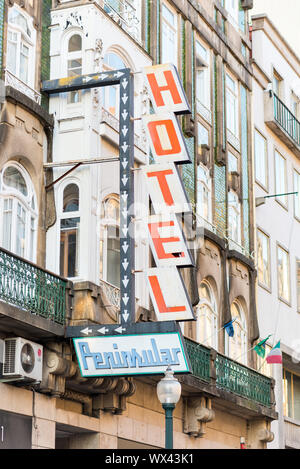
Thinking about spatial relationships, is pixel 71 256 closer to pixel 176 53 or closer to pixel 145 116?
pixel 145 116

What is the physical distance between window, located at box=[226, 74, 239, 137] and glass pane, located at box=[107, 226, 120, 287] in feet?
34.0

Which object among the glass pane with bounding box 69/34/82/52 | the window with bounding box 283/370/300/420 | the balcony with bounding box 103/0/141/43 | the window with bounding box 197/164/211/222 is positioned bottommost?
the window with bounding box 283/370/300/420

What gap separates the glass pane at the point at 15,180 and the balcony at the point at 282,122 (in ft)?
54.1

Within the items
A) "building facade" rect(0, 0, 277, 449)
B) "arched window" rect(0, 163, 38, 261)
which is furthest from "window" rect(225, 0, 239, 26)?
"arched window" rect(0, 163, 38, 261)

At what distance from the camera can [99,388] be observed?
23906mm

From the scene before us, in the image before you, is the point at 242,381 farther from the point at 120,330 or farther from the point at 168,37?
the point at 168,37

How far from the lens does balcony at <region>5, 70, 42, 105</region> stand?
22688mm

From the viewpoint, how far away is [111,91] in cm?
2564

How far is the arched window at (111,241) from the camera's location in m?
24.4

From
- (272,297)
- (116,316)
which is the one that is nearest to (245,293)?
(272,297)

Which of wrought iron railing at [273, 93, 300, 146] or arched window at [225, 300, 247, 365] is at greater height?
wrought iron railing at [273, 93, 300, 146]

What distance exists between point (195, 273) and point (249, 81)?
9657 mm

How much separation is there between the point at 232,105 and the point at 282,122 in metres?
4.72

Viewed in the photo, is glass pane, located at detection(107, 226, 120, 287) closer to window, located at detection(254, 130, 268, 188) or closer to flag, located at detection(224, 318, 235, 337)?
flag, located at detection(224, 318, 235, 337)
